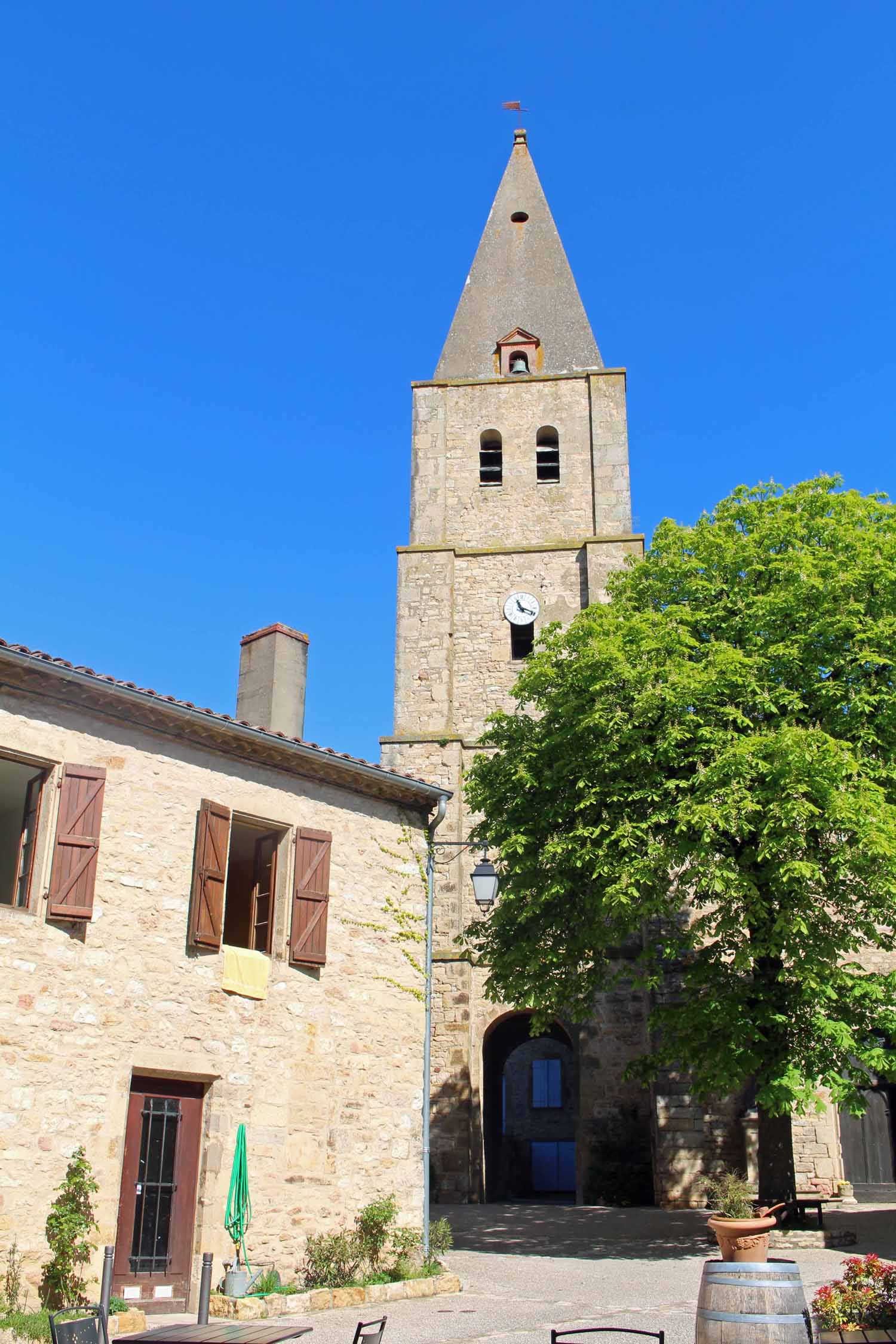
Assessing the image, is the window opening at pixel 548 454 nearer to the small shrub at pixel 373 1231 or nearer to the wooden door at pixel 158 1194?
the small shrub at pixel 373 1231

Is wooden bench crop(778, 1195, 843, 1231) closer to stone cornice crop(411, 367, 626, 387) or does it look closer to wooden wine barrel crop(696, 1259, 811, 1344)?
wooden wine barrel crop(696, 1259, 811, 1344)

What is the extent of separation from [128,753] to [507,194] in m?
27.0

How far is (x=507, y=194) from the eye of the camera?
3384cm

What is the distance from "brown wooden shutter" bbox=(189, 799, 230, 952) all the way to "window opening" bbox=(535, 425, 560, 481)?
17812mm

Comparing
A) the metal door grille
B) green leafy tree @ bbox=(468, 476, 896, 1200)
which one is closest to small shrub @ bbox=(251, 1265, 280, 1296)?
the metal door grille

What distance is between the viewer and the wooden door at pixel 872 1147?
71.2 feet

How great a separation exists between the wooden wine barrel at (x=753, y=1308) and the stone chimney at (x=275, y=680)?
953 centimetres

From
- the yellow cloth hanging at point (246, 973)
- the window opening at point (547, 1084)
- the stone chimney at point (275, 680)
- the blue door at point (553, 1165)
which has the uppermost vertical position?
the stone chimney at point (275, 680)

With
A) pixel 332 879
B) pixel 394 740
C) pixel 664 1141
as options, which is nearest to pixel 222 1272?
pixel 332 879

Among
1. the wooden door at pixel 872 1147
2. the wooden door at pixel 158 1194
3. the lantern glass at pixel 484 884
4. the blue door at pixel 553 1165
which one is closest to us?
the wooden door at pixel 158 1194

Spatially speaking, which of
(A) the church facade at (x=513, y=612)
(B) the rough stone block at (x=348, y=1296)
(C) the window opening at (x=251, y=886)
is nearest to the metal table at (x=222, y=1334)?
(B) the rough stone block at (x=348, y=1296)

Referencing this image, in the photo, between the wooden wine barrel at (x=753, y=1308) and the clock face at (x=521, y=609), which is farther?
the clock face at (x=521, y=609)

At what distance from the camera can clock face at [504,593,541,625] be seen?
26062 millimetres

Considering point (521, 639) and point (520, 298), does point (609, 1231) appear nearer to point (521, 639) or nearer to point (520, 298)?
point (521, 639)
